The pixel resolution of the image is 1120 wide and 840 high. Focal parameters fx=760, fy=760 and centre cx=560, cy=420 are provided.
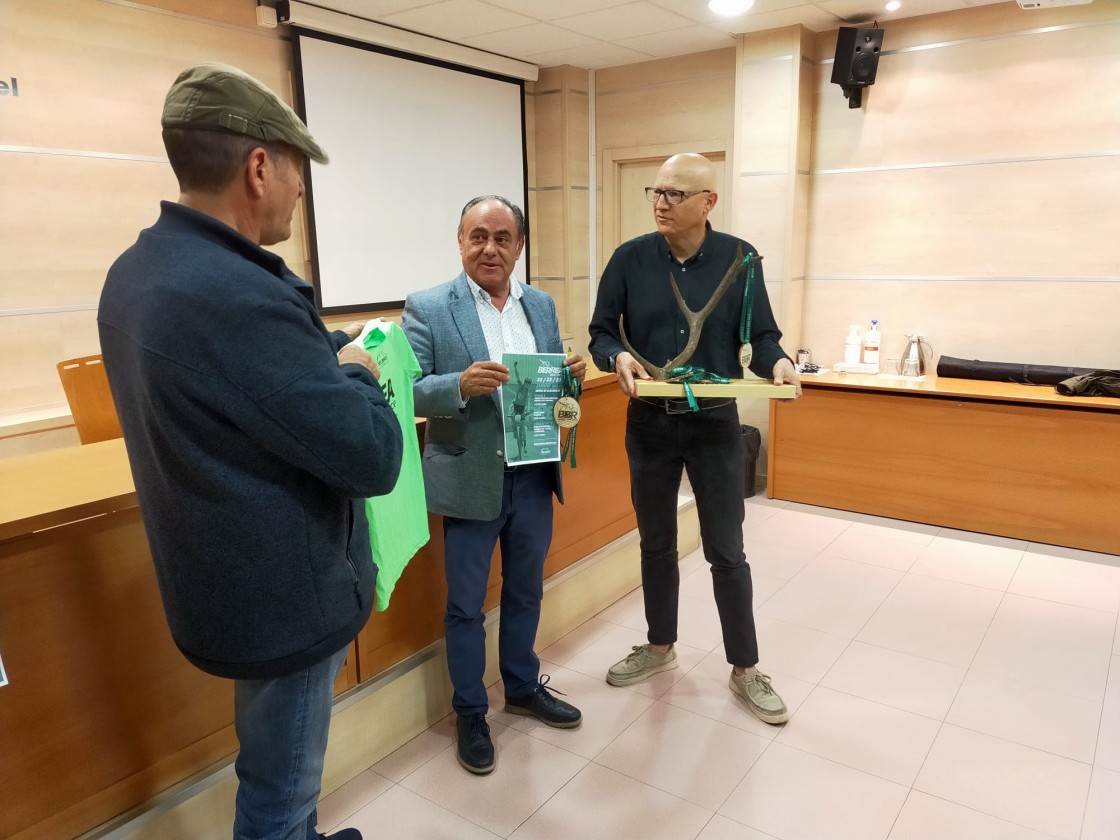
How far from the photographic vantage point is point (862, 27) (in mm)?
4262

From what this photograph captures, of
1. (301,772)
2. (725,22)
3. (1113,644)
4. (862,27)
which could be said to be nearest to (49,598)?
(301,772)

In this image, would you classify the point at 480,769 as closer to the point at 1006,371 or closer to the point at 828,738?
the point at 828,738

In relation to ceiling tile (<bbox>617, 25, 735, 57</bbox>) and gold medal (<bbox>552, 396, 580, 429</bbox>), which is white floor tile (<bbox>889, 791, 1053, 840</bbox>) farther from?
ceiling tile (<bbox>617, 25, 735, 57</bbox>)

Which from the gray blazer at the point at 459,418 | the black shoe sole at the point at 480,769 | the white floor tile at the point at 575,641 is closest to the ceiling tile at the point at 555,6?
the gray blazer at the point at 459,418

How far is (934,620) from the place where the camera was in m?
3.05

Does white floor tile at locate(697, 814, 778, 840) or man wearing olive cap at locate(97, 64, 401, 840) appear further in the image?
white floor tile at locate(697, 814, 778, 840)

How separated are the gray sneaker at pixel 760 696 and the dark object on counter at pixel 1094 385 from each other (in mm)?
2372

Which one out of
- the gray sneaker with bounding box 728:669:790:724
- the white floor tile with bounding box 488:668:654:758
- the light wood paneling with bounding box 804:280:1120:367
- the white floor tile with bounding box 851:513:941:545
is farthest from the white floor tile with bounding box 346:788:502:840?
the light wood paneling with bounding box 804:280:1120:367

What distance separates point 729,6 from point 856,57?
2.68 ft

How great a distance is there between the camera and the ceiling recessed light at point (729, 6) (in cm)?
392

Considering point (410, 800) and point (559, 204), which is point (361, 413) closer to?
point (410, 800)

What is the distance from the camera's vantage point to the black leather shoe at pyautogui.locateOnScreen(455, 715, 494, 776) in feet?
7.02

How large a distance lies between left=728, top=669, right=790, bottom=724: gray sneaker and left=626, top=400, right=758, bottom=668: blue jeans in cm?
6

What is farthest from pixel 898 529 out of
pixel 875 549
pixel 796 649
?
pixel 796 649
